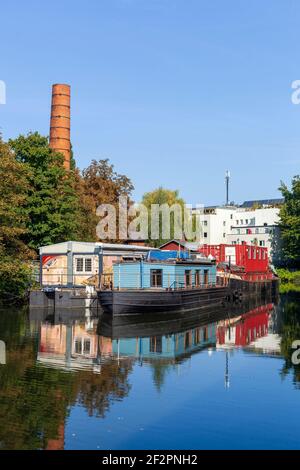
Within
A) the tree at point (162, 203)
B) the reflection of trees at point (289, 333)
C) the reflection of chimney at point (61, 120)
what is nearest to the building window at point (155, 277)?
the reflection of trees at point (289, 333)

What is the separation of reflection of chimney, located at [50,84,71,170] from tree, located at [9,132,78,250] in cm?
1403

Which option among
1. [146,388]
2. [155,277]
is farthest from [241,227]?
[146,388]

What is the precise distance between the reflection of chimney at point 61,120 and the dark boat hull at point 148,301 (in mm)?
29723

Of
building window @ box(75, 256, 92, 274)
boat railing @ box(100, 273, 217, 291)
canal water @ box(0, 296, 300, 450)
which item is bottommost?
canal water @ box(0, 296, 300, 450)

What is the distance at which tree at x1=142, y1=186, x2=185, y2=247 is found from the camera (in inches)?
3078

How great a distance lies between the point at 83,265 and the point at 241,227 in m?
62.0

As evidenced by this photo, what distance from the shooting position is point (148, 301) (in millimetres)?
38219

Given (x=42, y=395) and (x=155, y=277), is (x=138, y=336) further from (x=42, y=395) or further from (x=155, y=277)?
(x=42, y=395)

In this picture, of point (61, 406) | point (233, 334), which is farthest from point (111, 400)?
point (233, 334)

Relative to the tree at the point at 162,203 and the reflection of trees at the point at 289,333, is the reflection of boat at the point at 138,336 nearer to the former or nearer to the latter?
the reflection of trees at the point at 289,333

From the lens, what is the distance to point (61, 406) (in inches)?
664

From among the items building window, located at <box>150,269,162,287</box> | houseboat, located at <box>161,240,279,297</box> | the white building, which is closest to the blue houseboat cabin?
building window, located at <box>150,269,162,287</box>

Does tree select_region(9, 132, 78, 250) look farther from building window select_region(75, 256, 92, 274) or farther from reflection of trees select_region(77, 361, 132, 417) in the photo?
reflection of trees select_region(77, 361, 132, 417)

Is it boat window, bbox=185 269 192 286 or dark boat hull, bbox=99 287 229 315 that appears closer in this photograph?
dark boat hull, bbox=99 287 229 315
